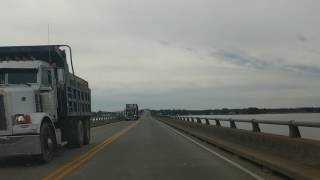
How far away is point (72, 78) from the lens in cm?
2386

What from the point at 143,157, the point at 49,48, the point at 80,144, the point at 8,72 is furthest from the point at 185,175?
the point at 80,144

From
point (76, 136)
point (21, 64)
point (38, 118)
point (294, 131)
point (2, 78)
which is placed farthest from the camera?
Result: point (76, 136)

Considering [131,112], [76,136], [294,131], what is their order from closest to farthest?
[294,131] → [76,136] → [131,112]

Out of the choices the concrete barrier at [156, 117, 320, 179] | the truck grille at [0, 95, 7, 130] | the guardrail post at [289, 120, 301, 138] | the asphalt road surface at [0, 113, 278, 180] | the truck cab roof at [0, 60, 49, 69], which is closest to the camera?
the concrete barrier at [156, 117, 320, 179]

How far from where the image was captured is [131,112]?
11238cm

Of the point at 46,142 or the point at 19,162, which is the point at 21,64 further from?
the point at 19,162

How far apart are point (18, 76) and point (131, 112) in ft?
307

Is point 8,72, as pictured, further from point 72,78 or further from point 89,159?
point 72,78

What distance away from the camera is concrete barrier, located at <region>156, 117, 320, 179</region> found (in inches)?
534

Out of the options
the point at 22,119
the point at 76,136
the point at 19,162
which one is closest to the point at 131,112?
the point at 76,136

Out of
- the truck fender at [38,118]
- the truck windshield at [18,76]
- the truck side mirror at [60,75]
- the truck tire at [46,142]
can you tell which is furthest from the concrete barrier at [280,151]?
the truck windshield at [18,76]

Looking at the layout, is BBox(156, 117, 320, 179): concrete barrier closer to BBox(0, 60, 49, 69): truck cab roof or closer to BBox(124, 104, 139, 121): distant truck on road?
BBox(0, 60, 49, 69): truck cab roof

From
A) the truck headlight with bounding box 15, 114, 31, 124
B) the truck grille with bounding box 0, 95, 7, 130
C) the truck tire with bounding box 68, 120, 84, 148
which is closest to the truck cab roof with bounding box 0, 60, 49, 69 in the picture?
the truck grille with bounding box 0, 95, 7, 130

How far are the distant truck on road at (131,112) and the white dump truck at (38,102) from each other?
283 feet
